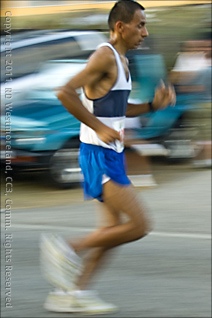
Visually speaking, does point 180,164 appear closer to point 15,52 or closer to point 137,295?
point 15,52

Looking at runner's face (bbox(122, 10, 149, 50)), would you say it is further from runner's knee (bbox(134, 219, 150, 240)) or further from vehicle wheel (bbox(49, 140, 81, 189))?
vehicle wheel (bbox(49, 140, 81, 189))

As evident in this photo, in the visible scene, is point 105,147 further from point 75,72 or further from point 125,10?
point 75,72

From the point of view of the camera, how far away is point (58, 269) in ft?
17.8

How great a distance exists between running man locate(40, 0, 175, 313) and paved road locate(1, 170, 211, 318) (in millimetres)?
216

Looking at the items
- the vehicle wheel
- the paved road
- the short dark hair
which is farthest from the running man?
the vehicle wheel

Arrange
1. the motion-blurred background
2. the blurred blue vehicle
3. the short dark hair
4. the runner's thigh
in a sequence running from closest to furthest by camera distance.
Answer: the short dark hair → the runner's thigh → the blurred blue vehicle → the motion-blurred background

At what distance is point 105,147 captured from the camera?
17.2ft

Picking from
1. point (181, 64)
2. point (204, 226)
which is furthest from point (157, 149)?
point (204, 226)

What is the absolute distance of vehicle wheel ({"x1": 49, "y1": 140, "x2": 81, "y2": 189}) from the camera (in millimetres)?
10859

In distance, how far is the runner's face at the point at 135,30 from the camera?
5082 millimetres

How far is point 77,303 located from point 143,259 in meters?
1.66

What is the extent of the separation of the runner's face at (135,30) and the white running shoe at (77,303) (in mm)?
1529

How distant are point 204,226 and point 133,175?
2978 millimetres

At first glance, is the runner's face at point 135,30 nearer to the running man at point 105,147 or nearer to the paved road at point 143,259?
the running man at point 105,147
